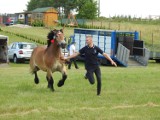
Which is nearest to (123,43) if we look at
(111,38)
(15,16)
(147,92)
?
(111,38)

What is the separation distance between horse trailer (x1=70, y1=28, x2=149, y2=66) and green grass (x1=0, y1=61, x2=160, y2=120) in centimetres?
1711

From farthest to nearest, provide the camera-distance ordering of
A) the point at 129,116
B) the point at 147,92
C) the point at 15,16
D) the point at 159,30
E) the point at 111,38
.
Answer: the point at 15,16, the point at 159,30, the point at 111,38, the point at 147,92, the point at 129,116

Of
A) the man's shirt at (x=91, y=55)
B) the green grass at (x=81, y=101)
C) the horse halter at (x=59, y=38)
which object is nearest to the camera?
the green grass at (x=81, y=101)

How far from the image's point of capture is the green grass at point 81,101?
962cm

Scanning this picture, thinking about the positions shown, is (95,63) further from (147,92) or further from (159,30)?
(159,30)

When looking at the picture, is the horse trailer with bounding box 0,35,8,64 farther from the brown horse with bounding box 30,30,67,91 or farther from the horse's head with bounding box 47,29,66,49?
the horse's head with bounding box 47,29,66,49

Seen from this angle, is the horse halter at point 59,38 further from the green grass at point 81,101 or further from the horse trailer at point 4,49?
the horse trailer at point 4,49

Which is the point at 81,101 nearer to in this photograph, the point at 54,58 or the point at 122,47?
→ the point at 54,58

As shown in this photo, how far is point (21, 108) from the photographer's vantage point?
34.3ft

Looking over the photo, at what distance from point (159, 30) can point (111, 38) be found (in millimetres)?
28686

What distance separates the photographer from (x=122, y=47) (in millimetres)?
34000

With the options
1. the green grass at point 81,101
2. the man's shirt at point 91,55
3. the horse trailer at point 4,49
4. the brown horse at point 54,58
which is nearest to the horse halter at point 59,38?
the brown horse at point 54,58

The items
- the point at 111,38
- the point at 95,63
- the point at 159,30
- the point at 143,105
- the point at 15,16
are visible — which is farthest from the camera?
the point at 15,16

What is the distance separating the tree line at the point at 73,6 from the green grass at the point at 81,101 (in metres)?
74.6
